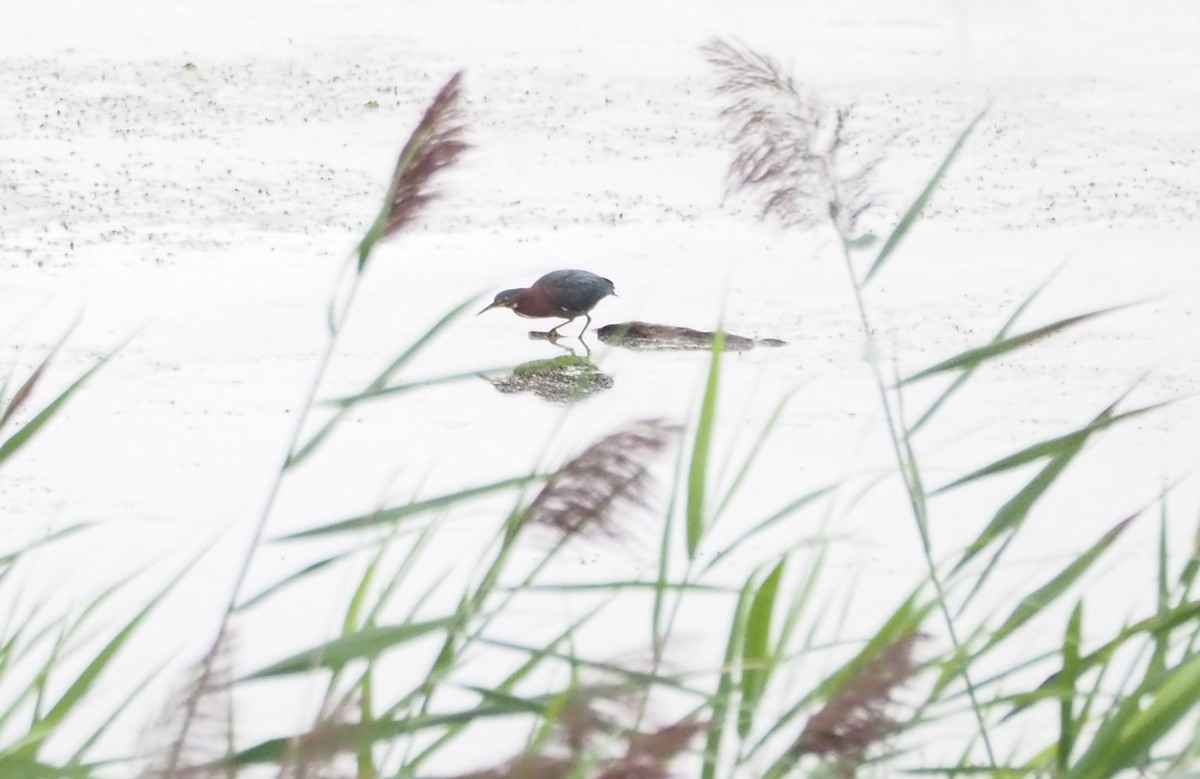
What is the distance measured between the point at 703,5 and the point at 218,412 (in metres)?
3.94

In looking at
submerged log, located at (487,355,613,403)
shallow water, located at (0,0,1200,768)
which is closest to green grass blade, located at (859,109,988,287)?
shallow water, located at (0,0,1200,768)

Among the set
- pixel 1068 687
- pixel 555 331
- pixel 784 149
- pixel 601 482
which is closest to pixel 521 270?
pixel 555 331

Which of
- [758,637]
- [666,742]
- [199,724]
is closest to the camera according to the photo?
[666,742]

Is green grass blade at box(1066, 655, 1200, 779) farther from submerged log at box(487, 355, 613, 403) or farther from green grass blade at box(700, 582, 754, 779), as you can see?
submerged log at box(487, 355, 613, 403)

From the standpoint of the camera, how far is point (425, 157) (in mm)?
799

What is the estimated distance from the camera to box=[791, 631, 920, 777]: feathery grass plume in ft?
2.01

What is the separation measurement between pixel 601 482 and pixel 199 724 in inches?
7.7

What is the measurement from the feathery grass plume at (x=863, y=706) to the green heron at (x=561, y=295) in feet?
8.78

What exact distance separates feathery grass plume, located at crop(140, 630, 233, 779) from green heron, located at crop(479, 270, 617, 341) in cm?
266

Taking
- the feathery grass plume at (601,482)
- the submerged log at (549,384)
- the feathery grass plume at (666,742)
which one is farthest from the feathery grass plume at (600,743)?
the submerged log at (549,384)

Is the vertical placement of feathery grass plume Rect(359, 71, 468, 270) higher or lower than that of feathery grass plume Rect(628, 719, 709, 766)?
higher

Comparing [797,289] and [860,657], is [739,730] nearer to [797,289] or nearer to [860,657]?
[860,657]

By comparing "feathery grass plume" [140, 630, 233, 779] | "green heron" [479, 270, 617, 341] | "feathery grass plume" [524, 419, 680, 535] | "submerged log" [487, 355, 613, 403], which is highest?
"feathery grass plume" [524, 419, 680, 535]

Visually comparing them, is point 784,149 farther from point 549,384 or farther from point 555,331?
point 555,331
